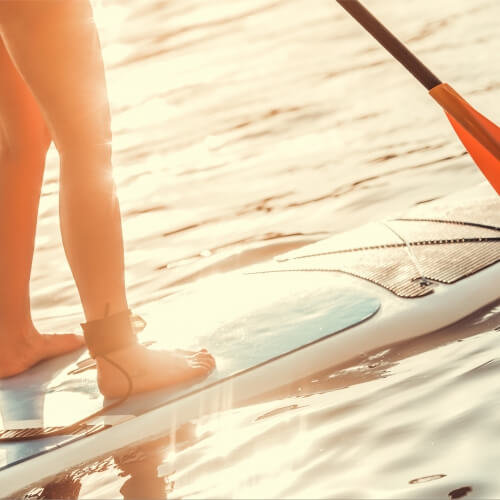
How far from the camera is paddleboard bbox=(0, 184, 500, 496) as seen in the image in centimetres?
247

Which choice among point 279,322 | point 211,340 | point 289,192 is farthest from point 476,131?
point 289,192

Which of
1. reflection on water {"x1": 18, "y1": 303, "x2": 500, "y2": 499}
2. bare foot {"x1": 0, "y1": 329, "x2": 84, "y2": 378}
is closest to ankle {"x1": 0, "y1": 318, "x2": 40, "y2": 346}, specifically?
bare foot {"x1": 0, "y1": 329, "x2": 84, "y2": 378}

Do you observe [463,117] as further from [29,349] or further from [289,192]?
[289,192]

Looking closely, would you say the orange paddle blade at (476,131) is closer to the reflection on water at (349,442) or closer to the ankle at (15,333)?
the reflection on water at (349,442)

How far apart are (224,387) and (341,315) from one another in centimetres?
38

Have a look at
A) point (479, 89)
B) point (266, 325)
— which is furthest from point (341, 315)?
point (479, 89)

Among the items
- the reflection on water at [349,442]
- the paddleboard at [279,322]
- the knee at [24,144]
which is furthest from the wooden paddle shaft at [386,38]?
the knee at [24,144]

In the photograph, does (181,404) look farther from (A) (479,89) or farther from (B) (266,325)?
(A) (479,89)

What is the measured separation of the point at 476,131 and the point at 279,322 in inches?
26.0

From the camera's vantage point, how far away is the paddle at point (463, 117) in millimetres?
2668

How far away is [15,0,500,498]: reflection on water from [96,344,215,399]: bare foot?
0.13m

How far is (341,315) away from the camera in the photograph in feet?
9.13

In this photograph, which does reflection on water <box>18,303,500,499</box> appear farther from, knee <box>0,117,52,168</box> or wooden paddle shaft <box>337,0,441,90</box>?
knee <box>0,117,52,168</box>

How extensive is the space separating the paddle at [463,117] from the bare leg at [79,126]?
A: 667 millimetres
